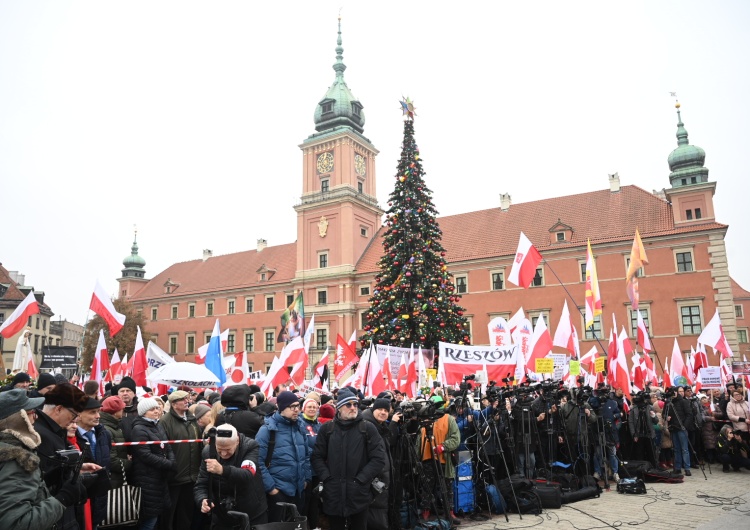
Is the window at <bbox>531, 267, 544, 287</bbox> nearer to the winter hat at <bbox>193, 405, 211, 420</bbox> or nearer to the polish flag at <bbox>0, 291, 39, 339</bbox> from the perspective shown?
the polish flag at <bbox>0, 291, 39, 339</bbox>

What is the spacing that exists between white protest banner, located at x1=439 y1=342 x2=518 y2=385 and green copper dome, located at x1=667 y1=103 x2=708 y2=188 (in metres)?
27.1

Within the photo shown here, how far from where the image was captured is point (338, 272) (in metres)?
47.8

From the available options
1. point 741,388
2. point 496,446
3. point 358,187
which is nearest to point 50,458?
point 496,446

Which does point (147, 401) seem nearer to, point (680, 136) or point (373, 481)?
point (373, 481)

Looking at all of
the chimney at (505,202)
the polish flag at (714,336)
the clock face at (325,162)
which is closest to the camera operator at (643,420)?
the polish flag at (714,336)

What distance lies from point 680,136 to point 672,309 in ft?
38.1

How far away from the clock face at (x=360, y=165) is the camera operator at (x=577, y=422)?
41803 mm

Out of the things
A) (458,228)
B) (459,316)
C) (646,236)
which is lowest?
(459,316)

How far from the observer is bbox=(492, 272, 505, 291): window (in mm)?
40438

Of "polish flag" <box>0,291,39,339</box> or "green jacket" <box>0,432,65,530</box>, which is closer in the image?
"green jacket" <box>0,432,65,530</box>

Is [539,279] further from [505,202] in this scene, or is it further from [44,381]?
[44,381]

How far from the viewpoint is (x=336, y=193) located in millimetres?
49531

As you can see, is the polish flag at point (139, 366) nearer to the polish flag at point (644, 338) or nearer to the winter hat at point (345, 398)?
the winter hat at point (345, 398)

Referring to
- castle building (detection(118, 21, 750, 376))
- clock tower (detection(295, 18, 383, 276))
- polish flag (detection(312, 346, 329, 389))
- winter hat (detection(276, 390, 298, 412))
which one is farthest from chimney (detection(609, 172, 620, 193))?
winter hat (detection(276, 390, 298, 412))
